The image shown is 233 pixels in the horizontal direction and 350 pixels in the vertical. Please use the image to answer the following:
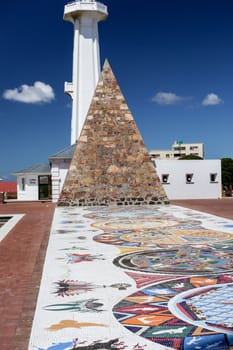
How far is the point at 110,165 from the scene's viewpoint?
60.0 feet

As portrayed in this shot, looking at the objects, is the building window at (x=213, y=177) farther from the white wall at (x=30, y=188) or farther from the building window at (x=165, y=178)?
the white wall at (x=30, y=188)

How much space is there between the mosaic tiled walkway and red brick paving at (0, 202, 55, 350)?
0.11 meters

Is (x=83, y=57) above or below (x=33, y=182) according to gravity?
above

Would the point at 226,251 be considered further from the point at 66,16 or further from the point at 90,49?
the point at 66,16


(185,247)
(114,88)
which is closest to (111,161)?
(114,88)

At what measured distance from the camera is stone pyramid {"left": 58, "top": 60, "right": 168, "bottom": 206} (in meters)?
18.0

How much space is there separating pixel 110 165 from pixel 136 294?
14.0 meters

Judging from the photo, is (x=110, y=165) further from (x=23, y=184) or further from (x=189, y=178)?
(x=23, y=184)

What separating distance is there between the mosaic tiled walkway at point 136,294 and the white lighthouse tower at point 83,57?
20061 mm

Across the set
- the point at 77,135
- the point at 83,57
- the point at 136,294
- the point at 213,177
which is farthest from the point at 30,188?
the point at 136,294

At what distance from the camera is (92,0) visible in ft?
93.1

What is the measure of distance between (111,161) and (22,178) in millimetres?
12194

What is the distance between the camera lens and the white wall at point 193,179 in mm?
24969

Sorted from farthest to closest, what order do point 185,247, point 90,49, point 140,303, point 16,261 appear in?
point 90,49 < point 185,247 < point 16,261 < point 140,303
